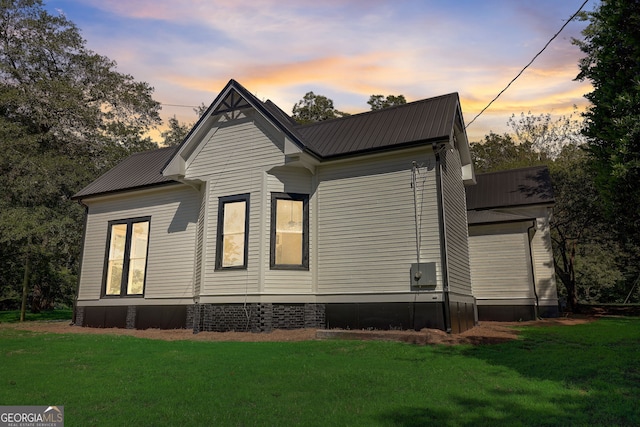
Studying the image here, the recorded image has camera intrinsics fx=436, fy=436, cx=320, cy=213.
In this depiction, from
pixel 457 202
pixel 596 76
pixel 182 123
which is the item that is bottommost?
pixel 457 202

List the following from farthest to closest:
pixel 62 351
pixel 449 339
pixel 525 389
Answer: pixel 449 339 → pixel 62 351 → pixel 525 389

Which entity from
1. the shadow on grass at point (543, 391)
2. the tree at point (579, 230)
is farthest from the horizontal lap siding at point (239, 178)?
the tree at point (579, 230)

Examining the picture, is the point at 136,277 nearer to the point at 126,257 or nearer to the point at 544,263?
the point at 126,257

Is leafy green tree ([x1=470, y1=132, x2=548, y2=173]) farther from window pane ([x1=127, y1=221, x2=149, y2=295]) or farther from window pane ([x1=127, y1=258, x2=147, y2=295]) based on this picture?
window pane ([x1=127, y1=258, x2=147, y2=295])

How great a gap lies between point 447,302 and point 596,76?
627 cm

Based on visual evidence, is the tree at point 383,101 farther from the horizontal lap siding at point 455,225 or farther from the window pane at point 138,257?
the window pane at point 138,257

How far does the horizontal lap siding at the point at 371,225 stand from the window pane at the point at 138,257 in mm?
7193

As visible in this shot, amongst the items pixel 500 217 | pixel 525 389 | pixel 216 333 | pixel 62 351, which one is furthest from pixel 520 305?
pixel 62 351

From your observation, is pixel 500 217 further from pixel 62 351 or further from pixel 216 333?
pixel 62 351

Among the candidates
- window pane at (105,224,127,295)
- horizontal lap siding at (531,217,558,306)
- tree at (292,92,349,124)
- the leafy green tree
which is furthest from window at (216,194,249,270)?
the leafy green tree

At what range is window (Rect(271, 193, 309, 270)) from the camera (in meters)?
13.0

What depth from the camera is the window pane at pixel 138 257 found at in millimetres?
16094

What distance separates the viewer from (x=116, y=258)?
662 inches

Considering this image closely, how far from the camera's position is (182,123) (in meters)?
42.4
